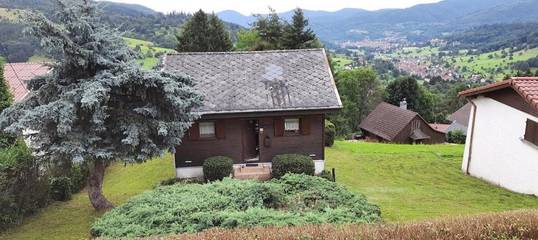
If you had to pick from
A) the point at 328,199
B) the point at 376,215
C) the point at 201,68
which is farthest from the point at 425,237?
the point at 201,68

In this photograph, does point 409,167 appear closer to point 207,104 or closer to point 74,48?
point 207,104

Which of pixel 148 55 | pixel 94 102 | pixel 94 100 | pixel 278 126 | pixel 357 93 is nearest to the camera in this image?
pixel 94 100

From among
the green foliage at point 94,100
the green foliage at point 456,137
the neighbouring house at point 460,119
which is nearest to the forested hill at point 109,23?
the green foliage at point 94,100

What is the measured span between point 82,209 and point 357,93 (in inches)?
2068

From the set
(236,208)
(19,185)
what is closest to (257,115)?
(236,208)

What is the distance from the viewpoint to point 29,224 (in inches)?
522

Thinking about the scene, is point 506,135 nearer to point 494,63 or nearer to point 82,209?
point 82,209

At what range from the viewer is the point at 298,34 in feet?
133

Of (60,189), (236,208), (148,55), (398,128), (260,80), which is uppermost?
(148,55)

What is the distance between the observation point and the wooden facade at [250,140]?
18477 mm

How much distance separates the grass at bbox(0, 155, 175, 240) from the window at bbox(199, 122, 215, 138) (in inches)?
110

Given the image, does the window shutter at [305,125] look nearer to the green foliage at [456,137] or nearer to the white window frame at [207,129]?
the white window frame at [207,129]

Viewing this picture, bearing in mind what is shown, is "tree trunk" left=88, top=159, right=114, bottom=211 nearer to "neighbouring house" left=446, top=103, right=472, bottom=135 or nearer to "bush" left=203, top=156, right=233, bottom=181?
"bush" left=203, top=156, right=233, bottom=181

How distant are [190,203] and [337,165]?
12.4 metres
